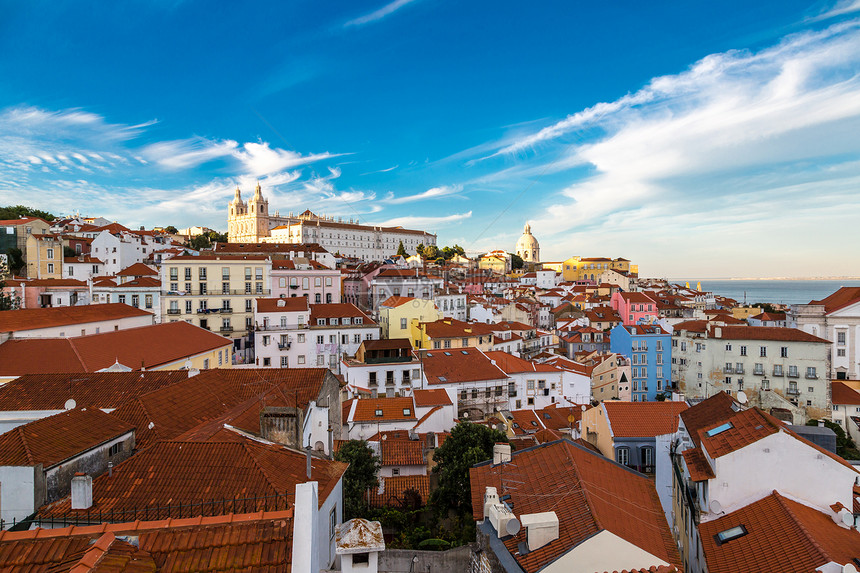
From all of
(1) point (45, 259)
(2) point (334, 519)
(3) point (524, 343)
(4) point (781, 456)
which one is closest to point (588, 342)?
(3) point (524, 343)

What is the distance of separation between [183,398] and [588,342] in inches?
1776

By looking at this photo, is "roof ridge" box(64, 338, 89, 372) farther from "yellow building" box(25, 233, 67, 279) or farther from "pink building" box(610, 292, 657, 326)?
"pink building" box(610, 292, 657, 326)

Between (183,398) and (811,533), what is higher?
(183,398)

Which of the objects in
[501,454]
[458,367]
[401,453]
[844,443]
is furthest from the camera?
[458,367]

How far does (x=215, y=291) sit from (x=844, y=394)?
5078cm

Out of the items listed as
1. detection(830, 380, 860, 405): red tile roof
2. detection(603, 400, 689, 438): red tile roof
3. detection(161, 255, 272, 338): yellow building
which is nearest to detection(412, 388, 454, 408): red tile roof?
detection(603, 400, 689, 438): red tile roof

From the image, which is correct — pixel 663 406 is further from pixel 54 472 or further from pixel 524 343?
pixel 524 343

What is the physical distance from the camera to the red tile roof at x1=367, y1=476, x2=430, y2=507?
590 inches

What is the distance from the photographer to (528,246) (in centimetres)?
14850

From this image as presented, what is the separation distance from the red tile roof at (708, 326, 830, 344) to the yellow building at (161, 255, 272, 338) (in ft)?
129

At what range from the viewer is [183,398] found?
11.4 meters

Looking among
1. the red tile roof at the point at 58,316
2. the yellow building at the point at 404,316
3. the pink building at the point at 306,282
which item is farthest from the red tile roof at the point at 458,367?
the red tile roof at the point at 58,316

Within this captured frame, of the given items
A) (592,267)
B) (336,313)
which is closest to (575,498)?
(336,313)

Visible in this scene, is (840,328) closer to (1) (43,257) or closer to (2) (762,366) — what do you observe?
(2) (762,366)
